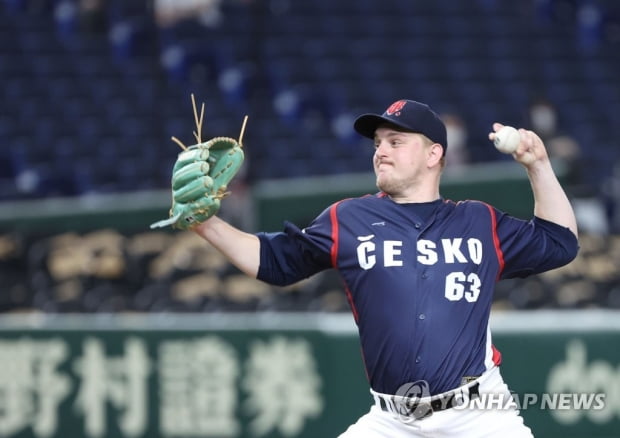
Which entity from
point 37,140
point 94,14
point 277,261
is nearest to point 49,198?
point 37,140

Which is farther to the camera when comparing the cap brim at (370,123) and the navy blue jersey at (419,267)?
the cap brim at (370,123)

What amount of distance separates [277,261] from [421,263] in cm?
47

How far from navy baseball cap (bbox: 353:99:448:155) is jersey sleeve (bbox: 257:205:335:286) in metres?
0.35

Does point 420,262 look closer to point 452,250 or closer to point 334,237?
point 452,250

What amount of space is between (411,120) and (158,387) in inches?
139

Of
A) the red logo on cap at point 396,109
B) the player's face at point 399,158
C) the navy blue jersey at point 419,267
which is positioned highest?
the red logo on cap at point 396,109

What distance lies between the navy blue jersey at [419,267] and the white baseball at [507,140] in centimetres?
30

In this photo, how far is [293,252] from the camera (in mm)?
4121

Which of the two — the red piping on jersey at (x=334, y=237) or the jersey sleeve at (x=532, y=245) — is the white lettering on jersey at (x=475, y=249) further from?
the red piping on jersey at (x=334, y=237)

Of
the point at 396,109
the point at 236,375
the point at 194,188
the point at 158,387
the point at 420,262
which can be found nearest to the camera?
the point at 194,188

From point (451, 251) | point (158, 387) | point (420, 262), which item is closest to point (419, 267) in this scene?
point (420, 262)

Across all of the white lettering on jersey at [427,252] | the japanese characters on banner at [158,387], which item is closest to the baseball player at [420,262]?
the white lettering on jersey at [427,252]

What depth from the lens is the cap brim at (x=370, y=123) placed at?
409cm

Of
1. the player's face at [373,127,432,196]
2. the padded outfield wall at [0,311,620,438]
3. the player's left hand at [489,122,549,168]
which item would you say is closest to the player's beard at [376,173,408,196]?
the player's face at [373,127,432,196]
